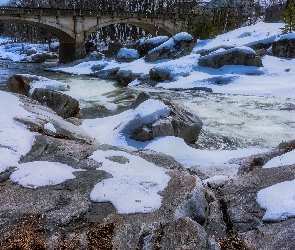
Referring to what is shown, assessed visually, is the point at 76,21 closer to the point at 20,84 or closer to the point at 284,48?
the point at 284,48

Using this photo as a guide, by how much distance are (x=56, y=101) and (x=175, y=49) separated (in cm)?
1690

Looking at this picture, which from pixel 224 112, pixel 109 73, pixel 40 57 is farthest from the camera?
pixel 40 57

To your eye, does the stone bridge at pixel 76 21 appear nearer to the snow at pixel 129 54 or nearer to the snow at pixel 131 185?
the snow at pixel 129 54

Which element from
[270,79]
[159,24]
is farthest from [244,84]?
[159,24]

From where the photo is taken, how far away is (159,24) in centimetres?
4372

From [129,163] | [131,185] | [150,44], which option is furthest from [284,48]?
[131,185]

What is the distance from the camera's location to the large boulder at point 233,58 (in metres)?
21.2

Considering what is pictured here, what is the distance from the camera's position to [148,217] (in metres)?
3.50

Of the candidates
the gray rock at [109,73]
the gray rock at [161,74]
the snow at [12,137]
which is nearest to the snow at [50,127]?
the snow at [12,137]

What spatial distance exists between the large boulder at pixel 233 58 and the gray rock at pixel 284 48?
114 inches

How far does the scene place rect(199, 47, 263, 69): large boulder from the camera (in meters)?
21.2

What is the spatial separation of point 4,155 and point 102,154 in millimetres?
1396

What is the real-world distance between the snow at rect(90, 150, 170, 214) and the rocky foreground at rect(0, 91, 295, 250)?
0.09 metres

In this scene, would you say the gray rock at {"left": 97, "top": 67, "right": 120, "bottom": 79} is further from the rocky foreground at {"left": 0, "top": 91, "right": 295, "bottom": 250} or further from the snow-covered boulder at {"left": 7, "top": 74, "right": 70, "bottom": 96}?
the rocky foreground at {"left": 0, "top": 91, "right": 295, "bottom": 250}
